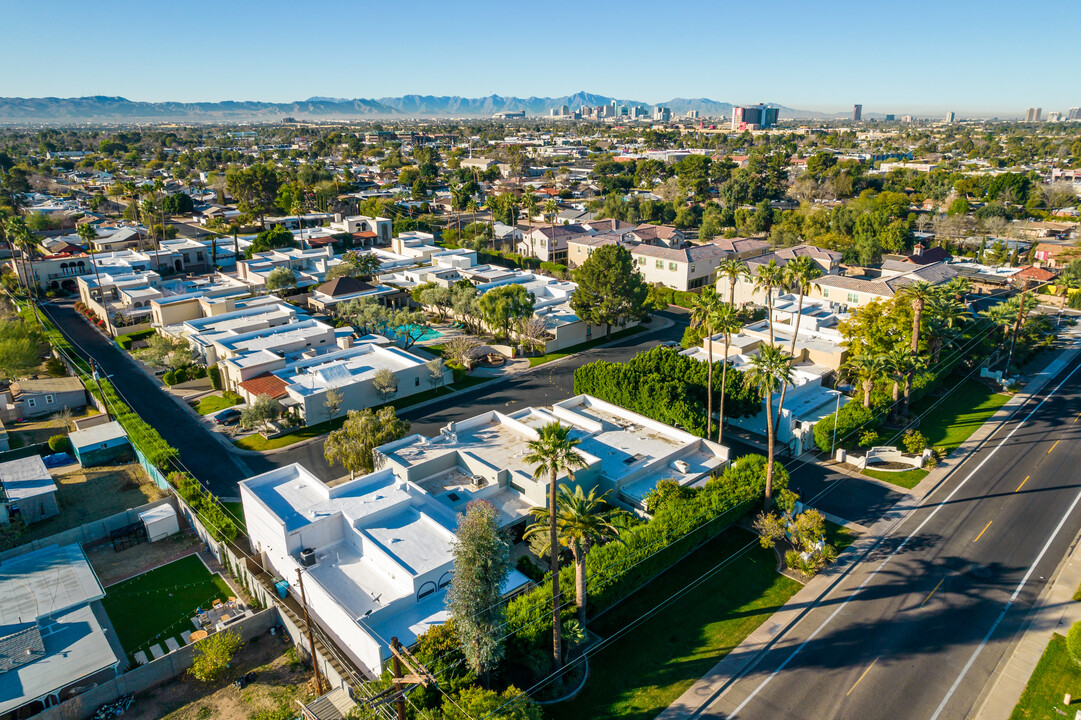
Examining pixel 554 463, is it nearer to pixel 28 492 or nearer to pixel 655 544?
pixel 655 544

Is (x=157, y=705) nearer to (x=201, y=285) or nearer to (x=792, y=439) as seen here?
(x=792, y=439)

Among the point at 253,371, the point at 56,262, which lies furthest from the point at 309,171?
the point at 253,371

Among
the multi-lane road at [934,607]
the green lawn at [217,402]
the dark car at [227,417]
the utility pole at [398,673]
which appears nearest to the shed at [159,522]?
the dark car at [227,417]

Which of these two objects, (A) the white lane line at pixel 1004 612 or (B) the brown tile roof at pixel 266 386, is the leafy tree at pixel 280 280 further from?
(A) the white lane line at pixel 1004 612

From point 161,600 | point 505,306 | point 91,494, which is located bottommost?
point 161,600

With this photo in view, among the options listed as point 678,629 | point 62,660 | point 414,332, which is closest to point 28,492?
point 62,660
